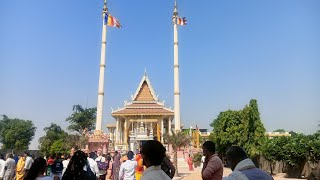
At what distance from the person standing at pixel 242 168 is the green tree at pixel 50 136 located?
133 ft

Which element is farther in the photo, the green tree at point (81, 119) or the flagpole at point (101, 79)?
the green tree at point (81, 119)

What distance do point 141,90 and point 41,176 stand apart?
41588 millimetres

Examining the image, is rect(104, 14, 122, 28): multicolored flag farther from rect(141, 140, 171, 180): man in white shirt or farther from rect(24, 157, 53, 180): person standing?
rect(141, 140, 171, 180): man in white shirt

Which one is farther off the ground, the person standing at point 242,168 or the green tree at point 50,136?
the green tree at point 50,136

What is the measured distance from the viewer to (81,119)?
5209 cm

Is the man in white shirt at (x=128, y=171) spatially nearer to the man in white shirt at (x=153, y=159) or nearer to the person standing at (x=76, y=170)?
the person standing at (x=76, y=170)

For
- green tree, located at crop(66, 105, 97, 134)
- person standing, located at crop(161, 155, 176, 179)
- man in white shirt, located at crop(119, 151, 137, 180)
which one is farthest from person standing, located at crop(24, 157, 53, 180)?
green tree, located at crop(66, 105, 97, 134)

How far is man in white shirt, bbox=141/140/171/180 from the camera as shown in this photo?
3.08 m

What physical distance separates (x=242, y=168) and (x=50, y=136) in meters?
45.7

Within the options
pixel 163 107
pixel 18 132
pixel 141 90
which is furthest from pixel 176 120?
pixel 18 132

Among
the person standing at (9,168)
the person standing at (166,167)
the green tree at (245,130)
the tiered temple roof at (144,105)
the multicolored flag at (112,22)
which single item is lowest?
the person standing at (9,168)

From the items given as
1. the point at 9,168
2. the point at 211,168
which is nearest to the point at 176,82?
the point at 9,168

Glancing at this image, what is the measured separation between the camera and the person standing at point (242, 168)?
3390 millimetres

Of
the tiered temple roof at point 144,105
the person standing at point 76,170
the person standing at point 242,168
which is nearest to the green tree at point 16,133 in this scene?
the tiered temple roof at point 144,105
